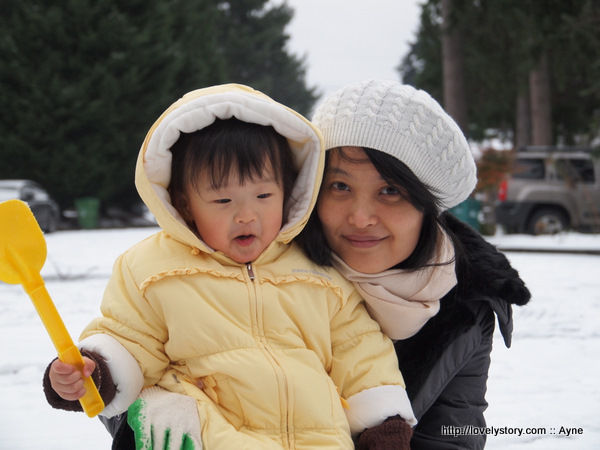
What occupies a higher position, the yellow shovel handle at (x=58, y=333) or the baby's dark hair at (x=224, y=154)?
the baby's dark hair at (x=224, y=154)

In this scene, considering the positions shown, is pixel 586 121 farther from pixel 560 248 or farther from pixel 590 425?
pixel 590 425

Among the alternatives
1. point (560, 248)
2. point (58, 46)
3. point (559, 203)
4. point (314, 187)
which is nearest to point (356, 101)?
point (314, 187)

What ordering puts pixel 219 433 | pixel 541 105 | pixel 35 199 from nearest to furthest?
pixel 219 433, pixel 35 199, pixel 541 105

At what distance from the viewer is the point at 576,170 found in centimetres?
1016

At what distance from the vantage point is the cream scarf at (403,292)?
1.78 m

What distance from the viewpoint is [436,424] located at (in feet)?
6.30

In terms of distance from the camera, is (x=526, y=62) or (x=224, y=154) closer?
(x=224, y=154)

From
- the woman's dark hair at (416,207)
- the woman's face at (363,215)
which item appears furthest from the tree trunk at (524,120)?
the woman's face at (363,215)

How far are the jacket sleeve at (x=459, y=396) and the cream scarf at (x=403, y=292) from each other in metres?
0.15

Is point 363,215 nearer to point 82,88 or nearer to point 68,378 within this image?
point 68,378

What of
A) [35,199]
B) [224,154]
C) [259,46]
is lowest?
[35,199]

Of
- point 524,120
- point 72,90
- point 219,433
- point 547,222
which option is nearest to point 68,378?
point 219,433

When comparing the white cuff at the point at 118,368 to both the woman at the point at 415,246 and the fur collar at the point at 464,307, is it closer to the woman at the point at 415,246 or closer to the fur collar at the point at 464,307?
the woman at the point at 415,246

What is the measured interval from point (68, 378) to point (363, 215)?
2.76 ft
